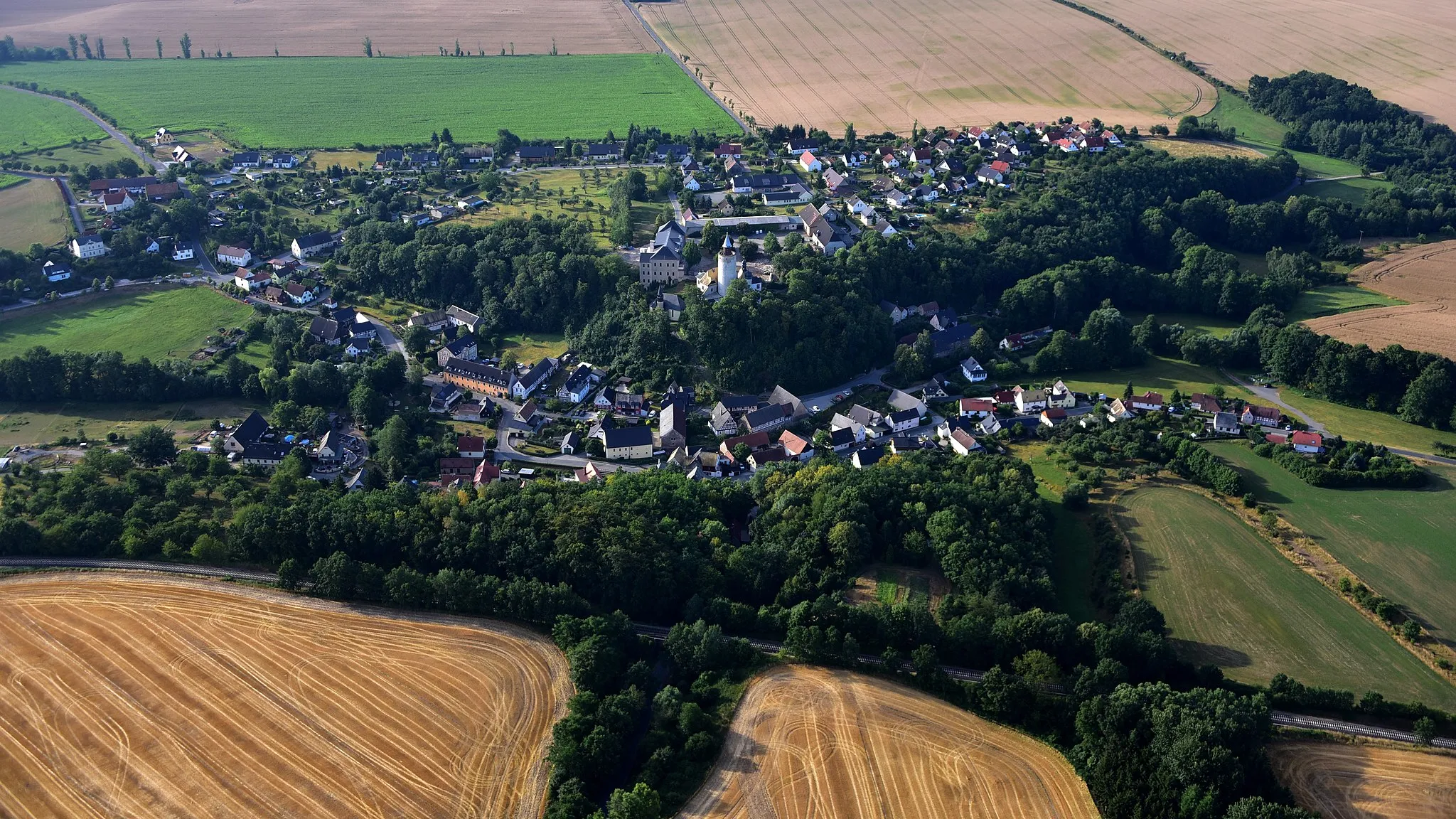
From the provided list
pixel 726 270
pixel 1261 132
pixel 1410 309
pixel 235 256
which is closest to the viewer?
pixel 726 270

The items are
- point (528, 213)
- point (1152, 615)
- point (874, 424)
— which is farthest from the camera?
point (528, 213)

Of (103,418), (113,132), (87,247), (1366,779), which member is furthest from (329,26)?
(1366,779)

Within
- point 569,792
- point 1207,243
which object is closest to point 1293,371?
point 1207,243

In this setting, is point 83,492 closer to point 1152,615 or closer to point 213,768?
point 213,768

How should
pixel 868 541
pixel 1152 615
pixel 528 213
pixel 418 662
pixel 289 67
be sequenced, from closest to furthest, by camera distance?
pixel 418 662
pixel 1152 615
pixel 868 541
pixel 528 213
pixel 289 67

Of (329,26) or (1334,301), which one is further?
(329,26)

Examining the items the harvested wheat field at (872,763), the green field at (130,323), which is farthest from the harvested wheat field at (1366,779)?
the green field at (130,323)

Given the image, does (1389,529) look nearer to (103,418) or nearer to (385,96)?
(103,418)
